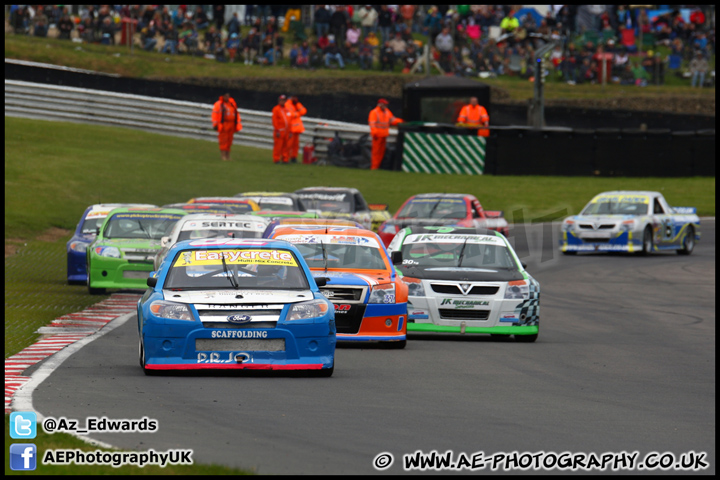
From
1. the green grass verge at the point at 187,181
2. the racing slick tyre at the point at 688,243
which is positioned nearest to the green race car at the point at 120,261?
the green grass verge at the point at 187,181

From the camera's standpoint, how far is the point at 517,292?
1447 cm

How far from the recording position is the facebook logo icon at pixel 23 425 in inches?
292

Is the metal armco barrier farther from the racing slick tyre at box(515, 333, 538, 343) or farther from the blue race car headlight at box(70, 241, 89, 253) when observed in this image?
the racing slick tyre at box(515, 333, 538, 343)

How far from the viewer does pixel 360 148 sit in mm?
37500

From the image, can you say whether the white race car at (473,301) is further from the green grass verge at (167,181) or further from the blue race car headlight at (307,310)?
the green grass verge at (167,181)

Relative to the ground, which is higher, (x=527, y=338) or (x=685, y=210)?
(x=685, y=210)

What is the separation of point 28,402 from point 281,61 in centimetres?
3691

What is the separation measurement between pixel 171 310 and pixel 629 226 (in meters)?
17.5

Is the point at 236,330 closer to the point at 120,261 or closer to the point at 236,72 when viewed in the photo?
the point at 120,261

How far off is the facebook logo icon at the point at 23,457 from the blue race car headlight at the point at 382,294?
21.4ft

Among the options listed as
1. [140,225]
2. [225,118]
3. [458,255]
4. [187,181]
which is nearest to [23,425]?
[458,255]

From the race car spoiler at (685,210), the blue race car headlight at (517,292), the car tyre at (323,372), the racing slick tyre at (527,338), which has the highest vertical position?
the race car spoiler at (685,210)

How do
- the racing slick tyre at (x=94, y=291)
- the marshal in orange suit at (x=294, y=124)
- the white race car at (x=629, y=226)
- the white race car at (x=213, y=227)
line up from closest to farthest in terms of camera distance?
the white race car at (x=213, y=227) → the racing slick tyre at (x=94, y=291) → the white race car at (x=629, y=226) → the marshal in orange suit at (x=294, y=124)

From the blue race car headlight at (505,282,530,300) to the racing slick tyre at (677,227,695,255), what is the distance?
13.7 meters
